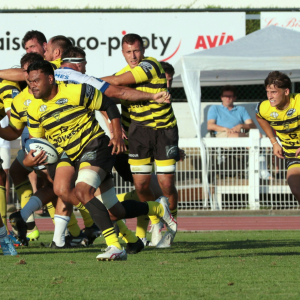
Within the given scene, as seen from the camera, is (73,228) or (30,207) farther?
(73,228)

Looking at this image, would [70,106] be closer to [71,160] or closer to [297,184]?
[71,160]

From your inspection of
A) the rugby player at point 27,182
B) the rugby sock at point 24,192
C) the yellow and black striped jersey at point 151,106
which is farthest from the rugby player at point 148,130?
the rugby sock at point 24,192

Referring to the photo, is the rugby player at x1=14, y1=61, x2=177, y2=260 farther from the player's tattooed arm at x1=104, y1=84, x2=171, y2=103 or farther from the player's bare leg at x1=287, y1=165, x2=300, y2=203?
the player's bare leg at x1=287, y1=165, x2=300, y2=203

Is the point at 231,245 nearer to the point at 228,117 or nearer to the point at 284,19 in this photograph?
the point at 228,117

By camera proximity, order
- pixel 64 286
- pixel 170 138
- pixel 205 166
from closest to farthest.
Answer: pixel 64 286 → pixel 170 138 → pixel 205 166

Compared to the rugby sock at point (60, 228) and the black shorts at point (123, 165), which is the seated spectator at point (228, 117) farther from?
the rugby sock at point (60, 228)

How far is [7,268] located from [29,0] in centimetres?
1370

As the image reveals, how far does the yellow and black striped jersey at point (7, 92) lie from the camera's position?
6961 millimetres

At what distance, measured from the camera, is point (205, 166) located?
12555mm

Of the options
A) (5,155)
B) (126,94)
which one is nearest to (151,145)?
(126,94)

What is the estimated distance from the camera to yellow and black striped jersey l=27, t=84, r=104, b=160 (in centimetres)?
575

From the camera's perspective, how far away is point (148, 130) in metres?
7.04

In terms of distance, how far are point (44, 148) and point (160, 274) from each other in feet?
5.50

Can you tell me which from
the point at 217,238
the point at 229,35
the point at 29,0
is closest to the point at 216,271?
the point at 217,238
